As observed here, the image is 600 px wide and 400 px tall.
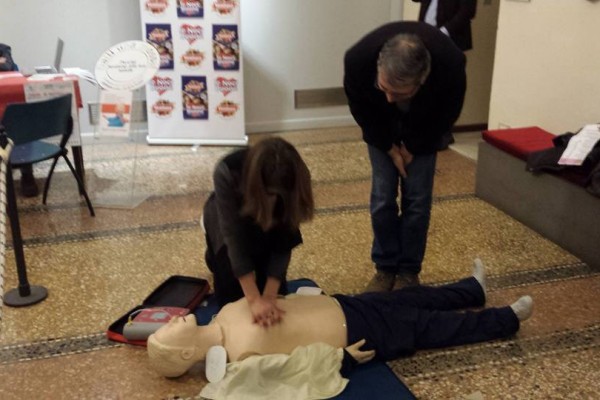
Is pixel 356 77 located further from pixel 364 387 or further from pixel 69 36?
pixel 69 36

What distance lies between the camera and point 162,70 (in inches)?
173

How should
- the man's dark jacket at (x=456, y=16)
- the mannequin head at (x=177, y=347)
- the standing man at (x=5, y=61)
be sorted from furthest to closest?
1. the man's dark jacket at (x=456, y=16)
2. the standing man at (x=5, y=61)
3. the mannequin head at (x=177, y=347)

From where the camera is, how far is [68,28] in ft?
14.4

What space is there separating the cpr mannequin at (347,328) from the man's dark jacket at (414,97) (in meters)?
0.53

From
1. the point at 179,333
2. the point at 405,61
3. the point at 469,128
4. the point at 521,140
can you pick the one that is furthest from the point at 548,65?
the point at 179,333

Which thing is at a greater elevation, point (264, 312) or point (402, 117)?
point (402, 117)

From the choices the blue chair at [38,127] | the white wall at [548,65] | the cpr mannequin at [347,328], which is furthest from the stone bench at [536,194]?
the blue chair at [38,127]

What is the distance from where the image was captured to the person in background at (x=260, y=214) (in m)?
1.73

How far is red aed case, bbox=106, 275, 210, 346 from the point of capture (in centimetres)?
210

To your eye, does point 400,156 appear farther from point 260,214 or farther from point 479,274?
point 260,214

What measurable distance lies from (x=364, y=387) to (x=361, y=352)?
0.38 ft

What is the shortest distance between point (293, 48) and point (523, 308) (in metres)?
3.20

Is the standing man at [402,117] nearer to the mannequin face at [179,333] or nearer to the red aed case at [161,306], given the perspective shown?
the red aed case at [161,306]

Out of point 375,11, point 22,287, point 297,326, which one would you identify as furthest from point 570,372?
point 375,11
